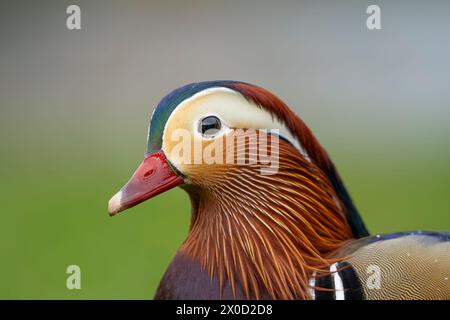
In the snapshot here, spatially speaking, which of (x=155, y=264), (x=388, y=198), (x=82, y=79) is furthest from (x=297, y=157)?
(x=82, y=79)

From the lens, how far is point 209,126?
4.03 ft

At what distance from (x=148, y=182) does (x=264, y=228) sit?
207 mm

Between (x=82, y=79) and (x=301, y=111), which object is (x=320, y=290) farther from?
(x=82, y=79)

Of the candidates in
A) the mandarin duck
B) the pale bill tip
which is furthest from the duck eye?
the pale bill tip

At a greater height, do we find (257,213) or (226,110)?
(226,110)

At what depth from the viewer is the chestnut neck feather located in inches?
48.9

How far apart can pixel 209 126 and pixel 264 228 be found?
19 cm

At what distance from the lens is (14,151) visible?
3312mm

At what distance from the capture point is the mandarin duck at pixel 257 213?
1.21m

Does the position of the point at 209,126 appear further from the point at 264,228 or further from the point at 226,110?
the point at 264,228

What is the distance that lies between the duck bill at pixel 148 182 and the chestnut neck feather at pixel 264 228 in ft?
0.14

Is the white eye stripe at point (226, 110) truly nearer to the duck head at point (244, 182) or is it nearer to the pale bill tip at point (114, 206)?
the duck head at point (244, 182)

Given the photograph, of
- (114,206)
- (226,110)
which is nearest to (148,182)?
(114,206)

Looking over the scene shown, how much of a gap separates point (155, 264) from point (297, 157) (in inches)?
49.1
